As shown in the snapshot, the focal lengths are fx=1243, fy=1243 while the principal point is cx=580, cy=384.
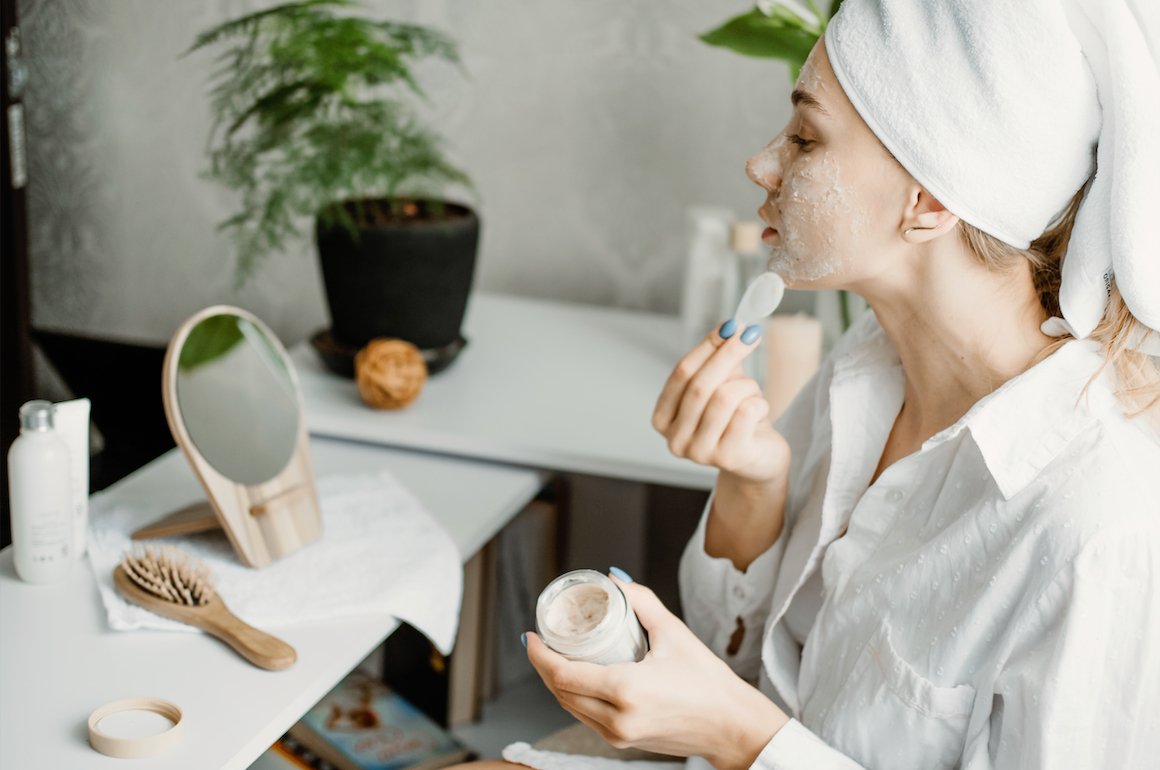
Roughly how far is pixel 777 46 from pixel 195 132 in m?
1.08

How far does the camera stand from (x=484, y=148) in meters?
1.93

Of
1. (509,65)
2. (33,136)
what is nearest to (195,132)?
(33,136)

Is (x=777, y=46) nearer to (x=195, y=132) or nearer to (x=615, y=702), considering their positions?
(x=615, y=702)

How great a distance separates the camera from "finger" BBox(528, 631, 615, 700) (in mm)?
842

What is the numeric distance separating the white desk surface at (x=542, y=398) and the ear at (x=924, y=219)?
0.51 metres

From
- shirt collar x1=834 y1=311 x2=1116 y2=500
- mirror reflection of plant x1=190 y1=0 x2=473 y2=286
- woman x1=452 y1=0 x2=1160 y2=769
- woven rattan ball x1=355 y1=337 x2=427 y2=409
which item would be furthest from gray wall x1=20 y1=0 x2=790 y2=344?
shirt collar x1=834 y1=311 x2=1116 y2=500

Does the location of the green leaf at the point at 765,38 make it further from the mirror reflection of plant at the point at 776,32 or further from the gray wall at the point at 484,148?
the gray wall at the point at 484,148

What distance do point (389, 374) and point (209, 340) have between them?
0.31 meters

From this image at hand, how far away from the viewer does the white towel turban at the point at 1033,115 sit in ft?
2.65

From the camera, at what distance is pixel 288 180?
149 cm

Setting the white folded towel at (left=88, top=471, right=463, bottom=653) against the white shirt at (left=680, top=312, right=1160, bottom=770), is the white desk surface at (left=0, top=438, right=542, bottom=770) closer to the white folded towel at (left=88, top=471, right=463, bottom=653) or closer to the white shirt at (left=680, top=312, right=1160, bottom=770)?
the white folded towel at (left=88, top=471, right=463, bottom=653)

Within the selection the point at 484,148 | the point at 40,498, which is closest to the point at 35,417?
the point at 40,498

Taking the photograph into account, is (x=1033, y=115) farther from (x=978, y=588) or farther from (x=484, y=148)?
(x=484, y=148)

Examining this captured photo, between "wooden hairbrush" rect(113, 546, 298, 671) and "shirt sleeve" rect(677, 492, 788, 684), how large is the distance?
39 cm
